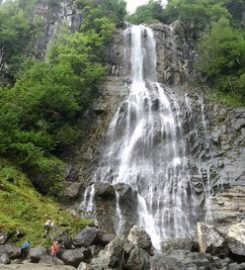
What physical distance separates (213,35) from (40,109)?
19.4 meters

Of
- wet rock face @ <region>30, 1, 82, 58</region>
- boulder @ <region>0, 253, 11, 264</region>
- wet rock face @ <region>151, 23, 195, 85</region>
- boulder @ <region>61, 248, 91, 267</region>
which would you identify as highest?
wet rock face @ <region>30, 1, 82, 58</region>

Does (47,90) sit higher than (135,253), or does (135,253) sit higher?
Answer: (47,90)

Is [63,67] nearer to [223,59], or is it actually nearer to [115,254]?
[223,59]

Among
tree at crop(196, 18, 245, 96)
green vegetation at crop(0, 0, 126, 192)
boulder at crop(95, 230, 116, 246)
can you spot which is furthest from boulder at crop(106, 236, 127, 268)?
tree at crop(196, 18, 245, 96)

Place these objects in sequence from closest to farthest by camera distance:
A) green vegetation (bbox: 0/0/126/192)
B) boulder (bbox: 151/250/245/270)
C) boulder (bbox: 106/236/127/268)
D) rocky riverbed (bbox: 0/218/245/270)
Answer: boulder (bbox: 106/236/127/268), rocky riverbed (bbox: 0/218/245/270), boulder (bbox: 151/250/245/270), green vegetation (bbox: 0/0/126/192)

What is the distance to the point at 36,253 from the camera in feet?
54.4

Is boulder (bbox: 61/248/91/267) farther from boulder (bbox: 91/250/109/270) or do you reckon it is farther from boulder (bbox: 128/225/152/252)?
boulder (bbox: 128/225/152/252)

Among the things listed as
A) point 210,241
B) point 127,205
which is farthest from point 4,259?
point 127,205

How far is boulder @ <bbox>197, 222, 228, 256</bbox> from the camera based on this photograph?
1827cm

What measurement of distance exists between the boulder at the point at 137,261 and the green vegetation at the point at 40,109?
4652 mm

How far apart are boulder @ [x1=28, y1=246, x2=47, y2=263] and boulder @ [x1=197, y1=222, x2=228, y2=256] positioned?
6.96 metres

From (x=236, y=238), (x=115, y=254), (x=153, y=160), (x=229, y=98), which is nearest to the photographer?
(x=115, y=254)

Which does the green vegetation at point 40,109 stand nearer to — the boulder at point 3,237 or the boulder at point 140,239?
the boulder at point 3,237

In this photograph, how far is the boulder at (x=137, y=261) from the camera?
50.1 ft
